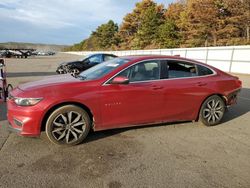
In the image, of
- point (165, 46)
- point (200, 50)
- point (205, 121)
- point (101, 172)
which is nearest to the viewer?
point (101, 172)

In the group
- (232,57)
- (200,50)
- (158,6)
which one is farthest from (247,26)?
(158,6)

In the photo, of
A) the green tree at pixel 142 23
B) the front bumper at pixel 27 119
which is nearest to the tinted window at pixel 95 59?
the front bumper at pixel 27 119

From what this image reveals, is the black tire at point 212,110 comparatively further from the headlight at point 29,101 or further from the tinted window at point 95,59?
the tinted window at point 95,59

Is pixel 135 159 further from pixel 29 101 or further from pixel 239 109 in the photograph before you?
pixel 239 109

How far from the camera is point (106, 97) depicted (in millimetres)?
4492

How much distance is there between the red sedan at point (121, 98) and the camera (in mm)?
4230

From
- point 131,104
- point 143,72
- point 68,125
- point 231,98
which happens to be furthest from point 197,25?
point 68,125

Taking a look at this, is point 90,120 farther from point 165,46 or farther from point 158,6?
point 158,6

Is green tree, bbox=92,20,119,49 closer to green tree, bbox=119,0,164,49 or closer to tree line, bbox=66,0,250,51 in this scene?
green tree, bbox=119,0,164,49

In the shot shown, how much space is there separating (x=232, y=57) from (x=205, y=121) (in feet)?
49.6

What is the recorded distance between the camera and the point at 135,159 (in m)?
3.92

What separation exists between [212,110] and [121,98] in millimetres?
2263

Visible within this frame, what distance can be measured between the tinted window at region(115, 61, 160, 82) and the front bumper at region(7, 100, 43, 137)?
5.41ft

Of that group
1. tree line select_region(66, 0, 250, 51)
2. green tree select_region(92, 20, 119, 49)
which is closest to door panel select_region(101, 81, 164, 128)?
tree line select_region(66, 0, 250, 51)
